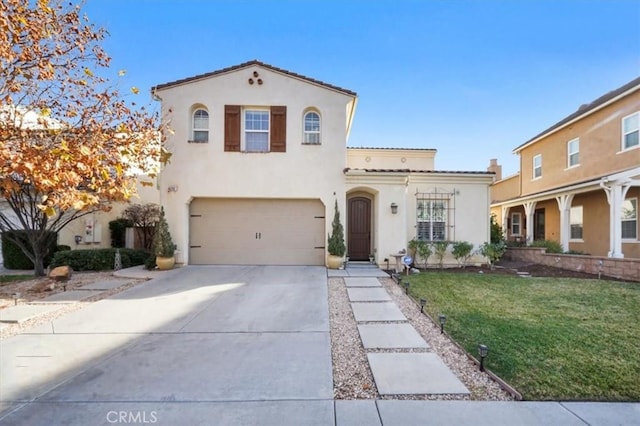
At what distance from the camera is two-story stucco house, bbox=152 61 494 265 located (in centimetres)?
1121

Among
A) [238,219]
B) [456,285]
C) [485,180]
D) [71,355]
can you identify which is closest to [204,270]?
[238,219]

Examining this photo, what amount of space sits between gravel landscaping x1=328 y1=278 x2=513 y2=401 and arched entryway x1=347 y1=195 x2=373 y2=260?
5.32m

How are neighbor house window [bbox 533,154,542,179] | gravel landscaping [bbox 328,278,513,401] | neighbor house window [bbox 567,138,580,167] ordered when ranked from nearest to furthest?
1. gravel landscaping [bbox 328,278,513,401]
2. neighbor house window [bbox 567,138,580,167]
3. neighbor house window [bbox 533,154,542,179]

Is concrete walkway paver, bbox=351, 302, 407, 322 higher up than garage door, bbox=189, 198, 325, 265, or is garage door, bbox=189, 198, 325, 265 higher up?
garage door, bbox=189, 198, 325, 265

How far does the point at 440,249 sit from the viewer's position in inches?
457

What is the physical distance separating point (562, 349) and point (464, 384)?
2.02 m

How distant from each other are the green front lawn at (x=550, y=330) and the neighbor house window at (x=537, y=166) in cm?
1065

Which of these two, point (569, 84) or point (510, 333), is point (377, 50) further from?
point (510, 333)

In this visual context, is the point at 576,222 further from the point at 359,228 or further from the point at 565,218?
the point at 359,228

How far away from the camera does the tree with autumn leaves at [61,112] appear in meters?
4.58

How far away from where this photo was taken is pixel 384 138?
60.9 ft

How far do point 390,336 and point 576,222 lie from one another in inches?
607

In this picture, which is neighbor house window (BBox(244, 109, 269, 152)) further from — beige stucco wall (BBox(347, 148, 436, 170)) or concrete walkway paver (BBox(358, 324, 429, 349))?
concrete walkway paver (BBox(358, 324, 429, 349))

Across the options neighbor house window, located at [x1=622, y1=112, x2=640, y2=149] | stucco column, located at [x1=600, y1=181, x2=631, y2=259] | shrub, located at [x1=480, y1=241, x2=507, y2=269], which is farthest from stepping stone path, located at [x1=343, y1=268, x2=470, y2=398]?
neighbor house window, located at [x1=622, y1=112, x2=640, y2=149]
